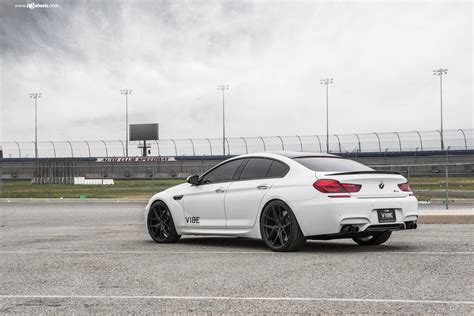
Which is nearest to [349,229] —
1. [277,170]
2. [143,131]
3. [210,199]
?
[277,170]

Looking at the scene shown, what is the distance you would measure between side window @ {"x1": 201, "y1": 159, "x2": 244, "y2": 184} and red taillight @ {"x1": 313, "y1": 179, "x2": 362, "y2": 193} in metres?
1.87

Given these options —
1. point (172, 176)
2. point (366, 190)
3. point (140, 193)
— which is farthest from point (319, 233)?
point (172, 176)

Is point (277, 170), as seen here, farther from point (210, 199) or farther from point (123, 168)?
point (123, 168)

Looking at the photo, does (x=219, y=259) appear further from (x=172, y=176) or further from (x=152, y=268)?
(x=172, y=176)

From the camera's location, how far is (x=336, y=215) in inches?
340

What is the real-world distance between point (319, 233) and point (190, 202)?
8.82ft

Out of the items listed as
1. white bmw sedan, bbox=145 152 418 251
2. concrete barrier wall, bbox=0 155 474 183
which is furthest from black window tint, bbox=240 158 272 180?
concrete barrier wall, bbox=0 155 474 183

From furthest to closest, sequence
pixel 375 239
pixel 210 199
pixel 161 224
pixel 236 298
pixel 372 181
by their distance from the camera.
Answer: pixel 161 224, pixel 210 199, pixel 375 239, pixel 372 181, pixel 236 298

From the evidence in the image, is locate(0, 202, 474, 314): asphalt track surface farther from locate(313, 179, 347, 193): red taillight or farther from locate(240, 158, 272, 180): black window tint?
locate(240, 158, 272, 180): black window tint

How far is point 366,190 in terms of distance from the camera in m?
8.94

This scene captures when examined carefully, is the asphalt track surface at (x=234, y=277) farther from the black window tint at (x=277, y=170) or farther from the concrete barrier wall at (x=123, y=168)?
the concrete barrier wall at (x=123, y=168)

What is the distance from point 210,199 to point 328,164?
6.55ft

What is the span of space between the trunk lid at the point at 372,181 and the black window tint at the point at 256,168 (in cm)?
105

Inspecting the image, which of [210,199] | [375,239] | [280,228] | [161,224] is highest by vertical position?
[210,199]
